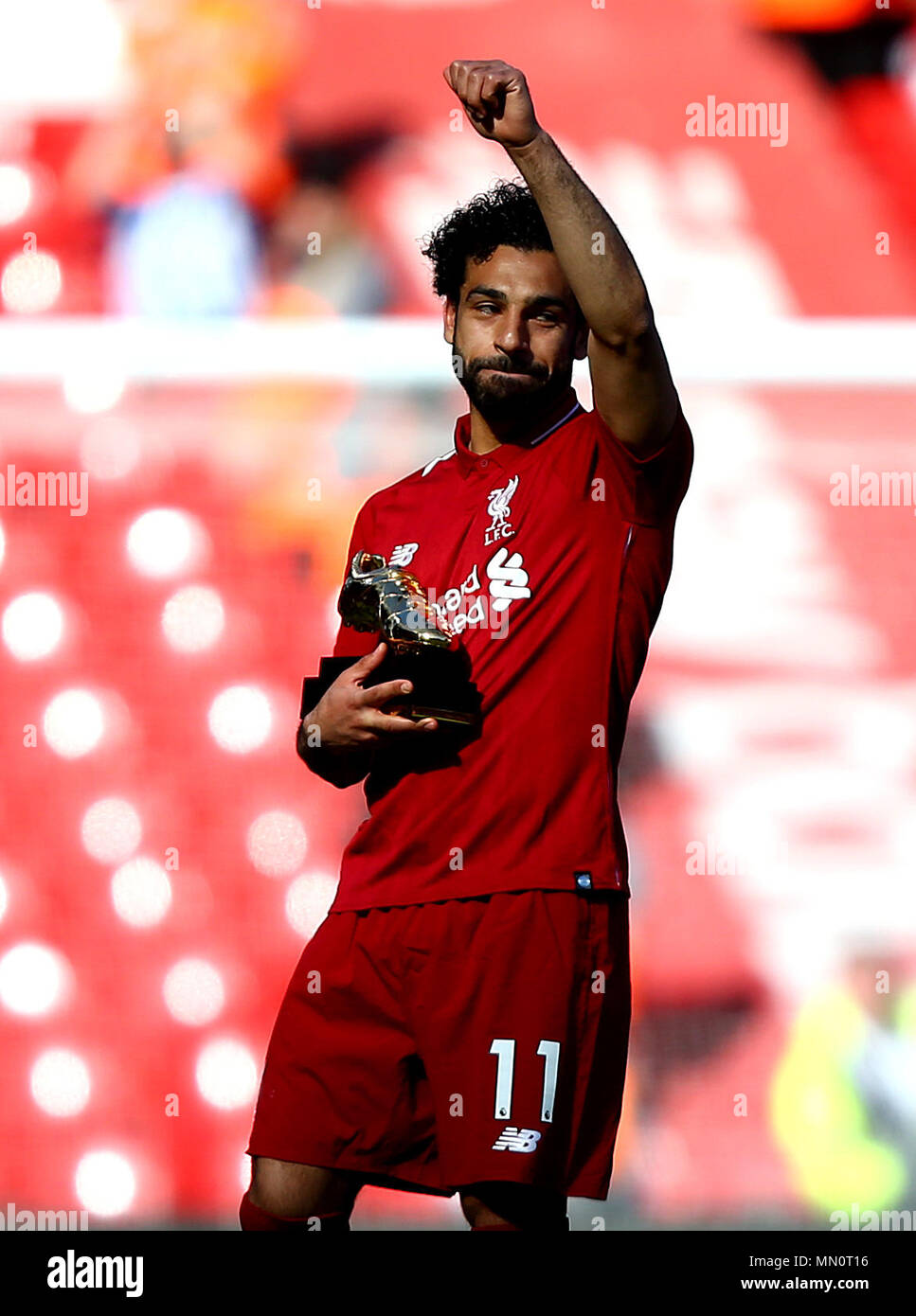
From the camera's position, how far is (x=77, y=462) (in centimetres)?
284

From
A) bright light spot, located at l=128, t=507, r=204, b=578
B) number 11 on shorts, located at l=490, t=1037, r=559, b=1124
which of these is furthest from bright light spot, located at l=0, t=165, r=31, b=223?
number 11 on shorts, located at l=490, t=1037, r=559, b=1124

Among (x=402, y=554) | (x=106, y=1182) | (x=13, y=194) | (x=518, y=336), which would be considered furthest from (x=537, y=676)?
(x=13, y=194)

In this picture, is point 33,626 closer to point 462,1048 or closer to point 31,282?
point 31,282

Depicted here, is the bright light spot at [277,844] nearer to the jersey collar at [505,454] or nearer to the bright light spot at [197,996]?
the bright light spot at [197,996]

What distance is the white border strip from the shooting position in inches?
111

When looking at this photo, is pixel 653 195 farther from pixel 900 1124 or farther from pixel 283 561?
pixel 900 1124

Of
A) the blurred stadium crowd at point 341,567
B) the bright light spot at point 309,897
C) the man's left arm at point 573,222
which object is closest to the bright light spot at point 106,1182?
the blurred stadium crowd at point 341,567

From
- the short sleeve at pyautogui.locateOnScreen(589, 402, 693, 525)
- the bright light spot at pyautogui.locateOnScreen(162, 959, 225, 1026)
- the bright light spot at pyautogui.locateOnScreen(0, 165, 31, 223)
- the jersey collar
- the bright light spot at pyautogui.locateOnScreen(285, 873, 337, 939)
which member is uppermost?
the bright light spot at pyautogui.locateOnScreen(0, 165, 31, 223)

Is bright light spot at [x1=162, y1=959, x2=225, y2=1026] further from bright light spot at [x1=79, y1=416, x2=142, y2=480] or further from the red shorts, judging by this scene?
the red shorts

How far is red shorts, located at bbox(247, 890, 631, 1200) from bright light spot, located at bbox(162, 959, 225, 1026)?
0.97 meters

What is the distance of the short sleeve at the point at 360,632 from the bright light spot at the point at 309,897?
861 millimetres
